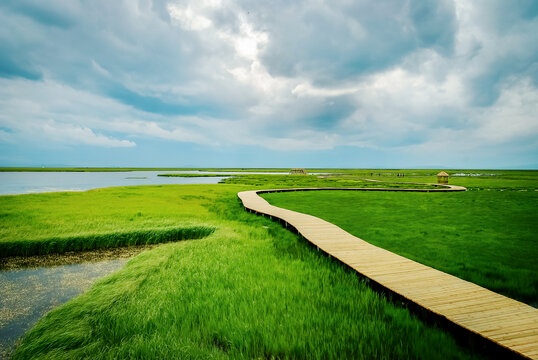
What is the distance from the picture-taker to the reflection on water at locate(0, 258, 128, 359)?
4667 mm

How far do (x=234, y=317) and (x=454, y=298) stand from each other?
144 inches

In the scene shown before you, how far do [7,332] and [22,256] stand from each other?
16.6 feet

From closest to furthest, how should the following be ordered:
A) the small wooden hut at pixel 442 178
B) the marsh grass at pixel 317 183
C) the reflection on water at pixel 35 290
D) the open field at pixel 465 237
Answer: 1. the reflection on water at pixel 35 290
2. the open field at pixel 465 237
3. the marsh grass at pixel 317 183
4. the small wooden hut at pixel 442 178

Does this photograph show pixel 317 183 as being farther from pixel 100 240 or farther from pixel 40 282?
pixel 40 282

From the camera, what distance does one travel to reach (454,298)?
416 cm

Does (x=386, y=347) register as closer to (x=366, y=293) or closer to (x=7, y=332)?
(x=366, y=293)

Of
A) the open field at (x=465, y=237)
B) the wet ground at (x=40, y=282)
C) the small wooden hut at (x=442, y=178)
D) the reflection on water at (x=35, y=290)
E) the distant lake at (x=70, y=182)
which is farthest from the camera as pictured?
the small wooden hut at (x=442, y=178)

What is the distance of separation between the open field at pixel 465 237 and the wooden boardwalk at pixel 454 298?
118 cm

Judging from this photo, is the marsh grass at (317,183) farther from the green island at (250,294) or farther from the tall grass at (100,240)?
the tall grass at (100,240)

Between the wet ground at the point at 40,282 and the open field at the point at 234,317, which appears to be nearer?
the open field at the point at 234,317

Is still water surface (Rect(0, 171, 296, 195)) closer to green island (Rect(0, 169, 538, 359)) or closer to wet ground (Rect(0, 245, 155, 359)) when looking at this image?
wet ground (Rect(0, 245, 155, 359))

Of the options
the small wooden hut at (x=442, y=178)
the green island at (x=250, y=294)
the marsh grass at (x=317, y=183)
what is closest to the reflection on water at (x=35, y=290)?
the green island at (x=250, y=294)

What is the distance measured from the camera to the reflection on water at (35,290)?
A: 4.67 m

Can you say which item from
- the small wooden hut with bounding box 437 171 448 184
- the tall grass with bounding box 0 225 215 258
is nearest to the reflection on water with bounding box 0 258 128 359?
the tall grass with bounding box 0 225 215 258
